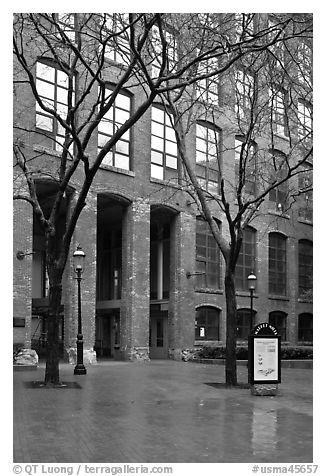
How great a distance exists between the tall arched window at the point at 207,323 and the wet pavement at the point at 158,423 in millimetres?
12559

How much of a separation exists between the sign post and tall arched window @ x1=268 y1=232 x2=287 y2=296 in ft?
68.2

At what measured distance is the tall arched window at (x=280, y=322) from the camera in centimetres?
3578

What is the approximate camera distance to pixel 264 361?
14859 mm

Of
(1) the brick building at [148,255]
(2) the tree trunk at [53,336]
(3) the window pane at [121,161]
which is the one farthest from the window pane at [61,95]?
(2) the tree trunk at [53,336]

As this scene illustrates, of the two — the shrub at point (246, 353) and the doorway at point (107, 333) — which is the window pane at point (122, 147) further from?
the shrub at point (246, 353)

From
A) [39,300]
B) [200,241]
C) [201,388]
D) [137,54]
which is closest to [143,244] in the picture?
[200,241]

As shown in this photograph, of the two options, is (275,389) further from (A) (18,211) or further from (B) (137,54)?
(A) (18,211)

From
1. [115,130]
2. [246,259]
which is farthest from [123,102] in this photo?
[246,259]

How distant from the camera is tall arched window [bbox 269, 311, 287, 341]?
35781 millimetres

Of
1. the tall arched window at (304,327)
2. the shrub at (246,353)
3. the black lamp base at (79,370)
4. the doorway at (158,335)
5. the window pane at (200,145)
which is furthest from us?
the tall arched window at (304,327)

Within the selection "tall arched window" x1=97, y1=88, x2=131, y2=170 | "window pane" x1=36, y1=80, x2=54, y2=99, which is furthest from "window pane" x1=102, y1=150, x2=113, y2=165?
"window pane" x1=36, y1=80, x2=54, y2=99

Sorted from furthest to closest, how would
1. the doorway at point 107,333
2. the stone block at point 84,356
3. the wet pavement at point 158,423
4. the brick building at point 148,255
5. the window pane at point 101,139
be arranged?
the doorway at point 107,333 → the window pane at point 101,139 → the stone block at point 84,356 → the brick building at point 148,255 → the wet pavement at point 158,423

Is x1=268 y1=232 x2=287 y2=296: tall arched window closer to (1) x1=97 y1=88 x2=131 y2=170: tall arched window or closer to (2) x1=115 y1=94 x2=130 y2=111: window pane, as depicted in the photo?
(1) x1=97 y1=88 x2=131 y2=170: tall arched window
